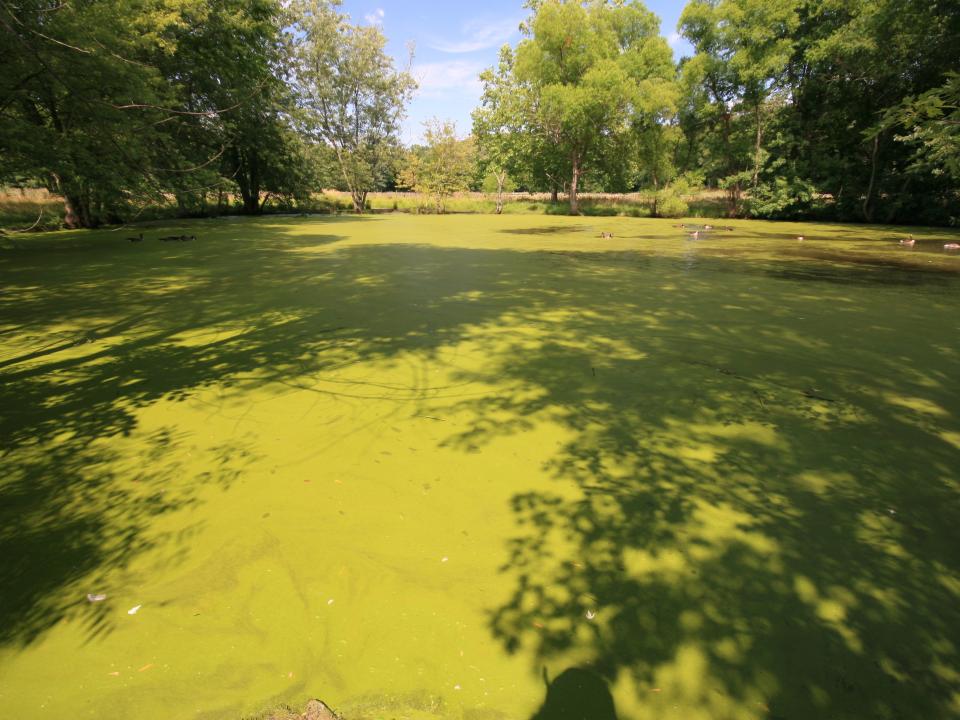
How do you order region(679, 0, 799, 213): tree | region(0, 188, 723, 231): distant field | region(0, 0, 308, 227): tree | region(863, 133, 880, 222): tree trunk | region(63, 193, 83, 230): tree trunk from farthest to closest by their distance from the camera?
1. region(679, 0, 799, 213): tree
2. region(863, 133, 880, 222): tree trunk
3. region(0, 188, 723, 231): distant field
4. region(63, 193, 83, 230): tree trunk
5. region(0, 0, 308, 227): tree

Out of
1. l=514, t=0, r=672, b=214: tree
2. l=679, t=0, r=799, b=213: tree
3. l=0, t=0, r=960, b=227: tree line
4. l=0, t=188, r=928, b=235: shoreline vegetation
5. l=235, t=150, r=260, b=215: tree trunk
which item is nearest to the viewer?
l=0, t=0, r=960, b=227: tree line

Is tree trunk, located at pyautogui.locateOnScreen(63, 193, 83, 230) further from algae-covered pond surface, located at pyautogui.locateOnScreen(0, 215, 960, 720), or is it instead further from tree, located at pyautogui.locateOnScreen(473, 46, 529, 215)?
tree, located at pyautogui.locateOnScreen(473, 46, 529, 215)

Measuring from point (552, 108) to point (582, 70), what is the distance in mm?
2640

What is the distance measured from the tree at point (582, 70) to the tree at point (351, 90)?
8.16 meters

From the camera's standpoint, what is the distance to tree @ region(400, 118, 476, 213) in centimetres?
2466

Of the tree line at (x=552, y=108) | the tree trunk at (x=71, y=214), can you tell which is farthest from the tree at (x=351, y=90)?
the tree trunk at (x=71, y=214)

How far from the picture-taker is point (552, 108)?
66.2ft

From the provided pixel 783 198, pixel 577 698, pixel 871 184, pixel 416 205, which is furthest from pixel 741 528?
pixel 416 205

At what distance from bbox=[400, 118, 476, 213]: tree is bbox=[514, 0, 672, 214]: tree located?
4.54 metres

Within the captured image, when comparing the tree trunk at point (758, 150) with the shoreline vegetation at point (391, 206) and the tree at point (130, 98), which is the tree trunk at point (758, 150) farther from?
the tree at point (130, 98)

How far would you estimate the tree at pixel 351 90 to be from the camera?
23438 millimetres

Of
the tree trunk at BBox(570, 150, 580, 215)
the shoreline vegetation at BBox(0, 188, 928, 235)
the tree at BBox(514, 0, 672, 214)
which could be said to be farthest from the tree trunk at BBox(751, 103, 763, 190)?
the tree trunk at BBox(570, 150, 580, 215)

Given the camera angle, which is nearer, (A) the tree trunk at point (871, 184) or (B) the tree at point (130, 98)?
(B) the tree at point (130, 98)

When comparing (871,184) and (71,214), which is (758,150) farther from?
(71,214)
